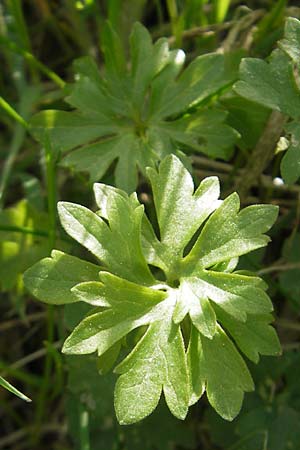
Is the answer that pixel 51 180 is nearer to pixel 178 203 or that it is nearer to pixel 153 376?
pixel 178 203

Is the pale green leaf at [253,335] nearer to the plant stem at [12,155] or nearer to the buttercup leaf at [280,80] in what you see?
the buttercup leaf at [280,80]

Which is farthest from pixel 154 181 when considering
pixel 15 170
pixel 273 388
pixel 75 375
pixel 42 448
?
pixel 42 448

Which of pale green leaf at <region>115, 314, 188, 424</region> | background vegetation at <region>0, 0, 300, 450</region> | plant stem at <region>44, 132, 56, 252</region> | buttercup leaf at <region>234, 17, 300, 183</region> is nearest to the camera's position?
pale green leaf at <region>115, 314, 188, 424</region>

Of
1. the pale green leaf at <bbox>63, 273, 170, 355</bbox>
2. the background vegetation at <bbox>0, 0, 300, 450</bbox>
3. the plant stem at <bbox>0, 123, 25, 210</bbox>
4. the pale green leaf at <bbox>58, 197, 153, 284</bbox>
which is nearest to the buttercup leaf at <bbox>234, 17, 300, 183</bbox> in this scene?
the background vegetation at <bbox>0, 0, 300, 450</bbox>

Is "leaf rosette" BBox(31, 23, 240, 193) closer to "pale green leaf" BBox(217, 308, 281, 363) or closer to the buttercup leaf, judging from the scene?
the buttercup leaf

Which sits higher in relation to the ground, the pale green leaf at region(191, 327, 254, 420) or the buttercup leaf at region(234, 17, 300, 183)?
the buttercup leaf at region(234, 17, 300, 183)

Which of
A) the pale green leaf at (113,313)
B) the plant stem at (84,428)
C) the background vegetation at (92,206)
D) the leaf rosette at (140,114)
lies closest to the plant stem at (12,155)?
the background vegetation at (92,206)

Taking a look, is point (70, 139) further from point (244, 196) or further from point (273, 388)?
point (273, 388)
